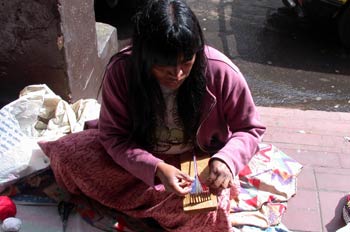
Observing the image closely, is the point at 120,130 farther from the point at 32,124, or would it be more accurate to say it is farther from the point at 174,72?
the point at 32,124

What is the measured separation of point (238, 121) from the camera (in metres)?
2.06

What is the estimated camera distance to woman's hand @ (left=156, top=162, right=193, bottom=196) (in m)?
1.87

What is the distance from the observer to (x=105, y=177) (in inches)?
85.7

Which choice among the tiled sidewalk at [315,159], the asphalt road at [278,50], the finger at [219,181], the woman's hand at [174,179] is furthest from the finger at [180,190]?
the asphalt road at [278,50]

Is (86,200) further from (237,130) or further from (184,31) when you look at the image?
(184,31)

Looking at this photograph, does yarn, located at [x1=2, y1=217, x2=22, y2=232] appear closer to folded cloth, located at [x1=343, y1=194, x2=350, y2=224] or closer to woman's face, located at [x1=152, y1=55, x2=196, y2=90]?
woman's face, located at [x1=152, y1=55, x2=196, y2=90]

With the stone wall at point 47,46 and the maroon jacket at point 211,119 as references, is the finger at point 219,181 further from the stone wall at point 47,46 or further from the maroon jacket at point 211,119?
the stone wall at point 47,46

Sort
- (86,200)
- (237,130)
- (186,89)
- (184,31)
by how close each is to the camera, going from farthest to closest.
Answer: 1. (86,200)
2. (237,130)
3. (186,89)
4. (184,31)

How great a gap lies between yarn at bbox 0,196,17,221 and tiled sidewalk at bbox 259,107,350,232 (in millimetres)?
1256

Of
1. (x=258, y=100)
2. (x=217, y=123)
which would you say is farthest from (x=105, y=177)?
(x=258, y=100)

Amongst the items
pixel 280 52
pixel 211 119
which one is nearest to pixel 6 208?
pixel 211 119

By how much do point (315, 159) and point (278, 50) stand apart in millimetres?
2333

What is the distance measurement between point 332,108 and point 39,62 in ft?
7.67

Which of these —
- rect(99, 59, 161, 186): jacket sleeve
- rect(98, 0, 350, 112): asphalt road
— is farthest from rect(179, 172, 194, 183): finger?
rect(98, 0, 350, 112): asphalt road
